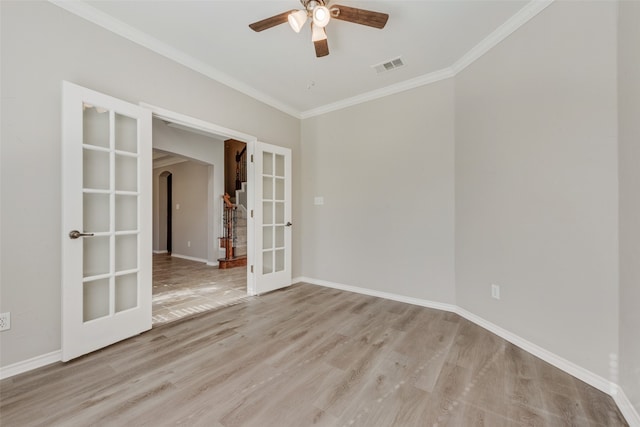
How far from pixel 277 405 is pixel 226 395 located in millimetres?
338

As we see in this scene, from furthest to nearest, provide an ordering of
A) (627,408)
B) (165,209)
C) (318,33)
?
(165,209), (318,33), (627,408)

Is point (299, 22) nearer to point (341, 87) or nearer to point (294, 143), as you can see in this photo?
point (341, 87)

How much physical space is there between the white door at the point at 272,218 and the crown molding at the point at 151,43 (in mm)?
737

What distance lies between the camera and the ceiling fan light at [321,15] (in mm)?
1784

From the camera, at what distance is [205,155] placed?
17.6 feet

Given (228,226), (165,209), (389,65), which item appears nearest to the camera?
(389,65)

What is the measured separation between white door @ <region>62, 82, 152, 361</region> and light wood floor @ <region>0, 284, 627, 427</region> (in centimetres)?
25

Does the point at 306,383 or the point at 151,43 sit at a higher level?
the point at 151,43

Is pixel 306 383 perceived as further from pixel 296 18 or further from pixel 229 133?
pixel 229 133

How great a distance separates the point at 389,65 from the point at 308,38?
1017 mm

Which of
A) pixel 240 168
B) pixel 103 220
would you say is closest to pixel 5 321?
pixel 103 220

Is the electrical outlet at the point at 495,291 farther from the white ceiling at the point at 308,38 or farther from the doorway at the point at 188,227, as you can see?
the doorway at the point at 188,227

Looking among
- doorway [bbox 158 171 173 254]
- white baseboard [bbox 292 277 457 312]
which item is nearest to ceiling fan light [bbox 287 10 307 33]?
white baseboard [bbox 292 277 457 312]

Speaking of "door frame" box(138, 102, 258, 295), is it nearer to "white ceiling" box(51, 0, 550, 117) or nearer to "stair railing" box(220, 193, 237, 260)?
"white ceiling" box(51, 0, 550, 117)
